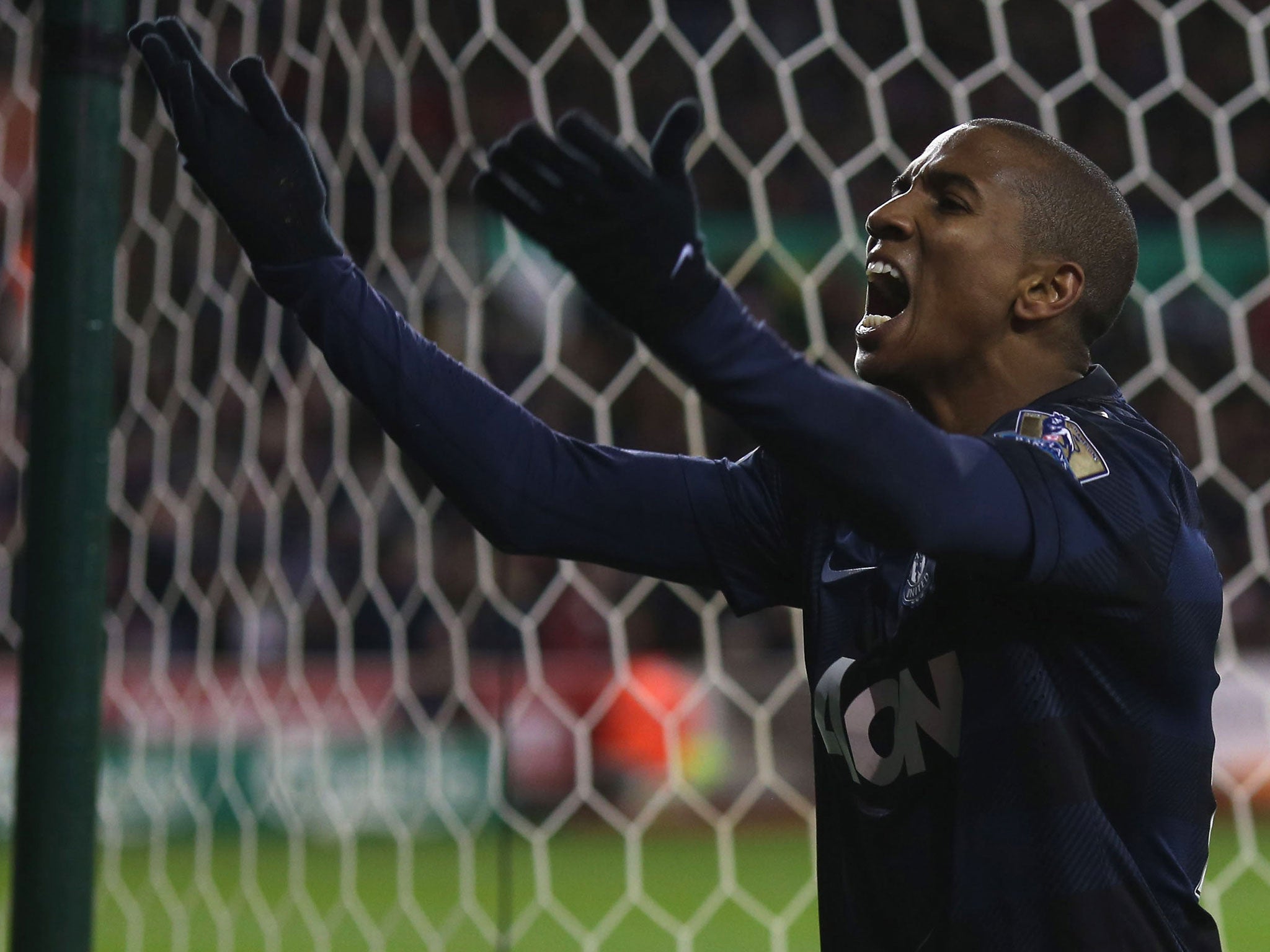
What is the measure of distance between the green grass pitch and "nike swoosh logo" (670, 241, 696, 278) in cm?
206

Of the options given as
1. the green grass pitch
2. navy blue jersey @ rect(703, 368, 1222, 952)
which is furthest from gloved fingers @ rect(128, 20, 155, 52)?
the green grass pitch

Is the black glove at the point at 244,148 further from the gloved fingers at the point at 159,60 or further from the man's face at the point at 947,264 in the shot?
the man's face at the point at 947,264

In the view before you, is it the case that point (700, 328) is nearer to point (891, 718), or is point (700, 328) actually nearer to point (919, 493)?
point (919, 493)

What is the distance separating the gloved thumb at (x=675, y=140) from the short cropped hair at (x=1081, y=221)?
0.38m

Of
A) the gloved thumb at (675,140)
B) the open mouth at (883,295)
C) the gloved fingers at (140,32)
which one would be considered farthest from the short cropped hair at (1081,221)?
the gloved fingers at (140,32)

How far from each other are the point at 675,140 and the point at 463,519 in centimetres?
468

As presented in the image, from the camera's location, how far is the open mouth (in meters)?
1.20

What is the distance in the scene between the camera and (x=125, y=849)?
507 cm

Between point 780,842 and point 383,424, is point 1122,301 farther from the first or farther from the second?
point 780,842

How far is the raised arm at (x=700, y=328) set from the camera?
0.89 meters

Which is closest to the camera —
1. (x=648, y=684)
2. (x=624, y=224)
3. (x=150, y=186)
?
(x=624, y=224)

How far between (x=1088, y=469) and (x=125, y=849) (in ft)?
15.5

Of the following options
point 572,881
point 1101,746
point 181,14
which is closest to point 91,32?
point 1101,746

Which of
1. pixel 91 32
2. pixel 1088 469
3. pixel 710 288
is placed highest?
pixel 91 32
